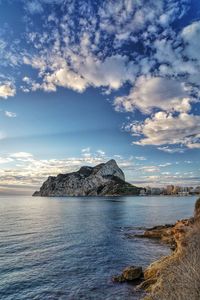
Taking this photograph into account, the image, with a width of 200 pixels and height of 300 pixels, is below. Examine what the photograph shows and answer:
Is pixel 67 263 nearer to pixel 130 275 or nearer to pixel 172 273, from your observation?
pixel 130 275

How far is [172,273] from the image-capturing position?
15.8 m

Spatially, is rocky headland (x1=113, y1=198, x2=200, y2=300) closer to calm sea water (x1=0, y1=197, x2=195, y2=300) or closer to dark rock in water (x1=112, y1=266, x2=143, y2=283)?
dark rock in water (x1=112, y1=266, x2=143, y2=283)

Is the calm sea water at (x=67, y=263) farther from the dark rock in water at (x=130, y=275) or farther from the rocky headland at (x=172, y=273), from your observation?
the rocky headland at (x=172, y=273)

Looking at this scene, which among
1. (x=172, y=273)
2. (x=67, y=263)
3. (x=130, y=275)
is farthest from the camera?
(x=67, y=263)

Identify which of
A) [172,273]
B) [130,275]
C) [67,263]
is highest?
[172,273]

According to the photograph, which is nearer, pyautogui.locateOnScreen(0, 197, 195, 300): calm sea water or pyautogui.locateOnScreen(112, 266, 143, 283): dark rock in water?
pyautogui.locateOnScreen(0, 197, 195, 300): calm sea water

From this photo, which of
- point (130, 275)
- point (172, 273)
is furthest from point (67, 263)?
point (172, 273)

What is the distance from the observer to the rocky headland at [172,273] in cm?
1143

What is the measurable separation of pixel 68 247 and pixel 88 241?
6642 mm

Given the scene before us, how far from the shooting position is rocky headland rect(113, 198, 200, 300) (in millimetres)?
11430

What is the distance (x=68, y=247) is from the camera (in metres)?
47.7

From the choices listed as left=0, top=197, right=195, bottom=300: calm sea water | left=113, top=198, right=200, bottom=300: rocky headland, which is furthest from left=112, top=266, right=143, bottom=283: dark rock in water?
left=0, top=197, right=195, bottom=300: calm sea water

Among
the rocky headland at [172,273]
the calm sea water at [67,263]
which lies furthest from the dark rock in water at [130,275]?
the calm sea water at [67,263]

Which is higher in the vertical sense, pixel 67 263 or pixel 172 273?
pixel 172 273
